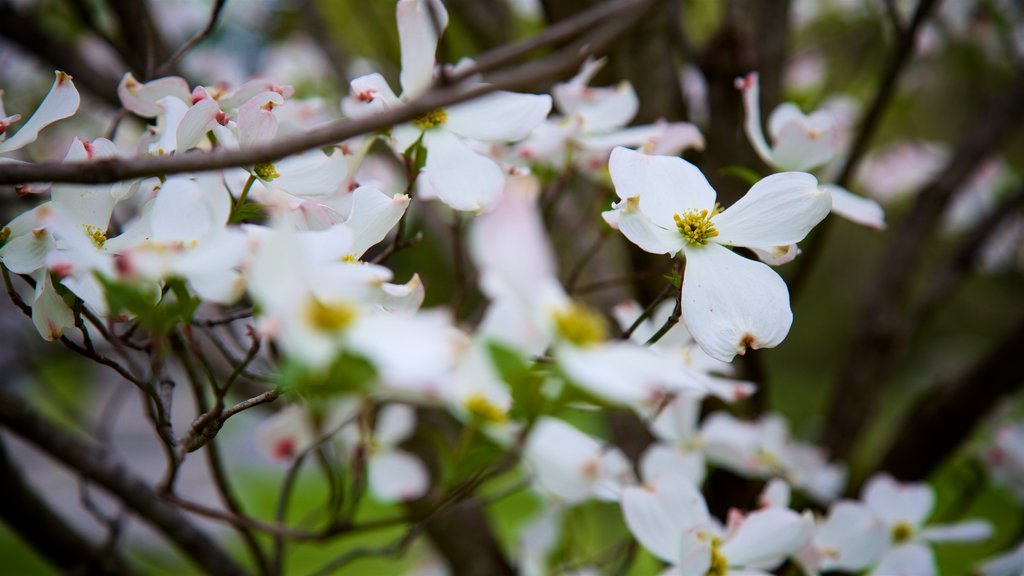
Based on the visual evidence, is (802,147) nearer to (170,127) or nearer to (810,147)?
(810,147)

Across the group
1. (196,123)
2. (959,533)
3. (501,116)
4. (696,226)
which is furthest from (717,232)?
(959,533)

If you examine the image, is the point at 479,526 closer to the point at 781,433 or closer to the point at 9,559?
the point at 781,433

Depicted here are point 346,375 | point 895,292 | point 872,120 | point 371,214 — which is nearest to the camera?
point 346,375

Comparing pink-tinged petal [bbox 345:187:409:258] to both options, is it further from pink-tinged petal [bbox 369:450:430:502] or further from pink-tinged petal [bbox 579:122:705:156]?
pink-tinged petal [bbox 369:450:430:502]

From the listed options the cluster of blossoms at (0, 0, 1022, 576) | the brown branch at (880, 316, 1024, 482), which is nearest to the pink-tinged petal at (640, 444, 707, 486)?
the cluster of blossoms at (0, 0, 1022, 576)

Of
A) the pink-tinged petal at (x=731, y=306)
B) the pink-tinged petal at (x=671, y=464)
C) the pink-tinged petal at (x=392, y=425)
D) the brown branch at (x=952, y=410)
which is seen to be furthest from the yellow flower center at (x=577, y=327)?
the brown branch at (x=952, y=410)

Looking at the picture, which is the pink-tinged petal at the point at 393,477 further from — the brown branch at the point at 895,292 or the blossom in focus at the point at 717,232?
the brown branch at the point at 895,292

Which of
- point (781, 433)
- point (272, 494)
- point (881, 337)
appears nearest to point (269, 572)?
point (781, 433)
